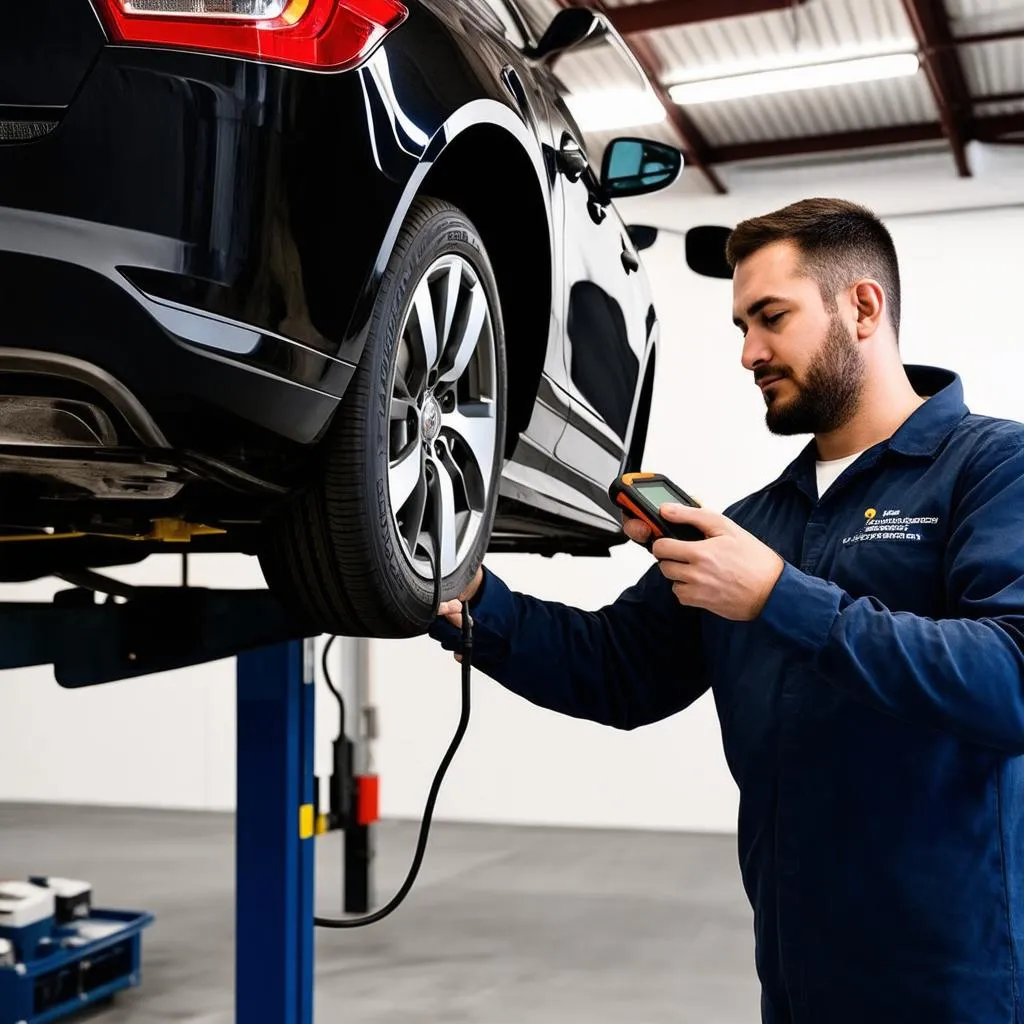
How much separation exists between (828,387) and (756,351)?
0.37 feet

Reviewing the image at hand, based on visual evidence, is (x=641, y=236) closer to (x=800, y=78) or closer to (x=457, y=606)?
(x=457, y=606)

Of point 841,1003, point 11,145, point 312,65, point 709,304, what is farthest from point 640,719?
point 709,304

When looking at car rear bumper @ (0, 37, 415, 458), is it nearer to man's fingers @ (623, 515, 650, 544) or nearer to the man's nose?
man's fingers @ (623, 515, 650, 544)

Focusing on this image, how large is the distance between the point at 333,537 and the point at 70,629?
1.12 metres

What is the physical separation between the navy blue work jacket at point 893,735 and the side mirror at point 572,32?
959 mm

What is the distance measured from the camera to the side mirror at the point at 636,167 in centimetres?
254

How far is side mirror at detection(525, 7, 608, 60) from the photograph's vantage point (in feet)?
7.02

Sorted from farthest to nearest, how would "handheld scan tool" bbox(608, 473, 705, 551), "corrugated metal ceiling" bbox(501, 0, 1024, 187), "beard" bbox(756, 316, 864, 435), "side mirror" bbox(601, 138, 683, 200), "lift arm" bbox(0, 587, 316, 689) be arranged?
"corrugated metal ceiling" bbox(501, 0, 1024, 187) → "side mirror" bbox(601, 138, 683, 200) → "lift arm" bbox(0, 587, 316, 689) → "beard" bbox(756, 316, 864, 435) → "handheld scan tool" bbox(608, 473, 705, 551)

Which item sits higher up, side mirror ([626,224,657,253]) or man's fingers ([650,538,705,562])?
side mirror ([626,224,657,253])

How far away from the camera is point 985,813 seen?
1418 millimetres

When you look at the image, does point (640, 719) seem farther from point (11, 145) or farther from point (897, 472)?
point (11, 145)

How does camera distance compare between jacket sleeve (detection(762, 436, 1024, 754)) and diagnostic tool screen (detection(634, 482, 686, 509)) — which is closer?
jacket sleeve (detection(762, 436, 1024, 754))

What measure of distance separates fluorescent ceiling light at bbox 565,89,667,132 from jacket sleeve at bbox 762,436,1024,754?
5.86 meters

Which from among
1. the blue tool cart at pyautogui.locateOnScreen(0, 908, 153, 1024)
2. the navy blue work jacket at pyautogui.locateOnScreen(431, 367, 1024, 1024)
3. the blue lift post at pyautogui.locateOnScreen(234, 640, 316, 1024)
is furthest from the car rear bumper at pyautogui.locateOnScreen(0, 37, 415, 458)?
the blue tool cart at pyautogui.locateOnScreen(0, 908, 153, 1024)
